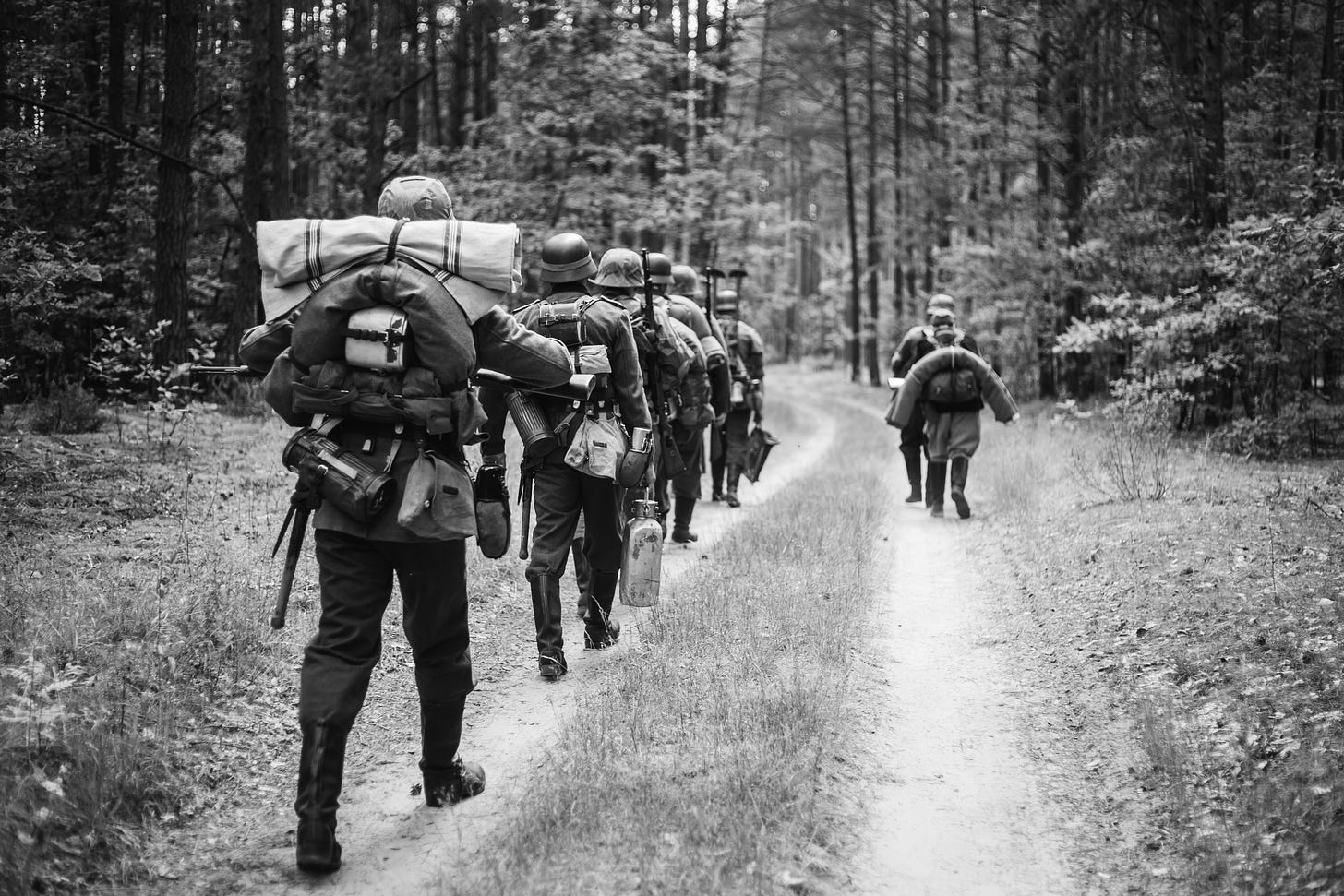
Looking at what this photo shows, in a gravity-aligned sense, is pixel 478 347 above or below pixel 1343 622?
above

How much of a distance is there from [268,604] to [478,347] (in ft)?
8.49

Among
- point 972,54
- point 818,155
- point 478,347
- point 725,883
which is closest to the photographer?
point 725,883

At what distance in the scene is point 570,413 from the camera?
5812 mm

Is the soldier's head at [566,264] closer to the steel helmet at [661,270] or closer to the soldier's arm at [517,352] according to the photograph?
the soldier's arm at [517,352]

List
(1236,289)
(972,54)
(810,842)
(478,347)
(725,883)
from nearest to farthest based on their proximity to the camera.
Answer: (725,883) < (810,842) < (478,347) < (1236,289) < (972,54)

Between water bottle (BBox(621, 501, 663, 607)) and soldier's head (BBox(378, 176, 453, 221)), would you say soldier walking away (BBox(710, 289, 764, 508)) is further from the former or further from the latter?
soldier's head (BBox(378, 176, 453, 221))

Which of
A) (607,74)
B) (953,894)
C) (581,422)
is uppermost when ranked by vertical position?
(607,74)

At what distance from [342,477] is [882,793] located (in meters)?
2.51

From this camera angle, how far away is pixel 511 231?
3.81m

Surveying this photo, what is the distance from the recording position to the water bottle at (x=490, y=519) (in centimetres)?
414

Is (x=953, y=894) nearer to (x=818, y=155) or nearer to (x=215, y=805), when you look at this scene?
(x=215, y=805)

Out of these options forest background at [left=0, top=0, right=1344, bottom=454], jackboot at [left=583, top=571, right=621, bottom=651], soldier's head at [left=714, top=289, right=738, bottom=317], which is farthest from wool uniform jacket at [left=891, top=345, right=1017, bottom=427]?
jackboot at [left=583, top=571, right=621, bottom=651]

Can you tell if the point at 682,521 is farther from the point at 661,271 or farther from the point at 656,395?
the point at 656,395

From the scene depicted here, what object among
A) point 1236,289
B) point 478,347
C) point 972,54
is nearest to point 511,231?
point 478,347
